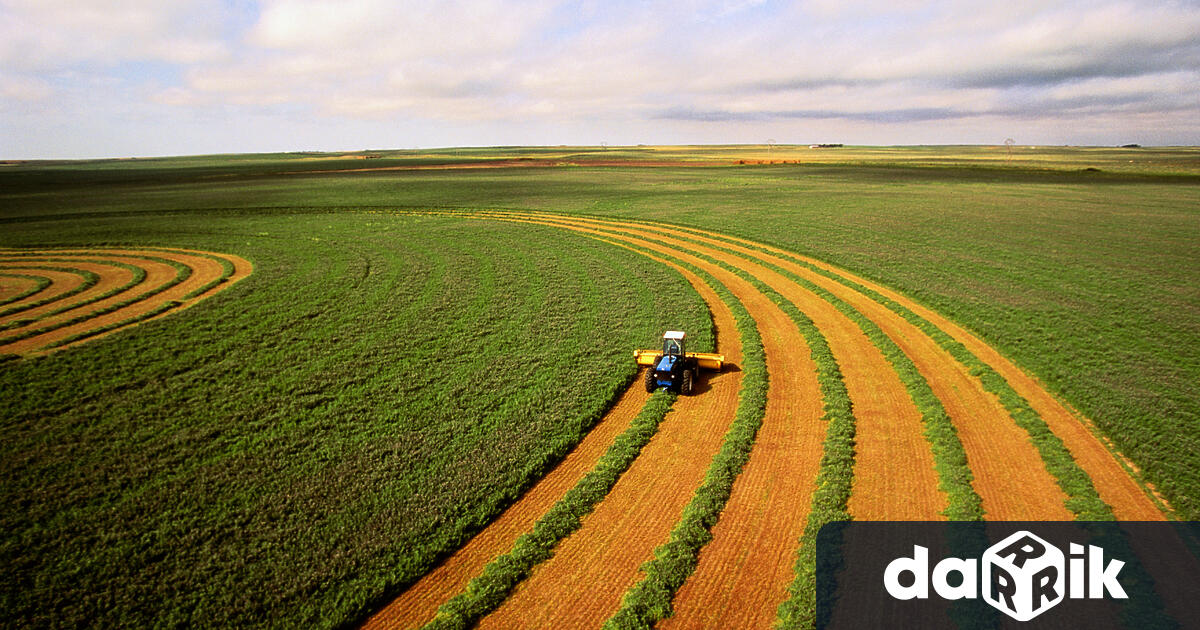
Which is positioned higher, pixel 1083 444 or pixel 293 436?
pixel 293 436

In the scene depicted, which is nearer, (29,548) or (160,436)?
(29,548)

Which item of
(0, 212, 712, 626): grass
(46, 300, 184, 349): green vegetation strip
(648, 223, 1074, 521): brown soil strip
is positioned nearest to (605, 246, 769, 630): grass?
(0, 212, 712, 626): grass

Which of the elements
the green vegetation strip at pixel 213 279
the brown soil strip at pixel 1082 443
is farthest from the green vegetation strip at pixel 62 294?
the brown soil strip at pixel 1082 443

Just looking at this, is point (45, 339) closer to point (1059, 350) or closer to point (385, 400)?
point (385, 400)

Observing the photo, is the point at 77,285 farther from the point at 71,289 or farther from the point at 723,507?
the point at 723,507

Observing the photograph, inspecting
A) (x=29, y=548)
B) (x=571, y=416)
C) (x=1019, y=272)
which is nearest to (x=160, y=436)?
(x=29, y=548)

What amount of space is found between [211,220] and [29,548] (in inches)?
2427

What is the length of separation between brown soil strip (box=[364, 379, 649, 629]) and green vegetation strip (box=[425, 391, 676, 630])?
0.82 ft

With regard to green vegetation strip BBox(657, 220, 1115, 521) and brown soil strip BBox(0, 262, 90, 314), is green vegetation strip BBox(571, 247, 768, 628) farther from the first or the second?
brown soil strip BBox(0, 262, 90, 314)

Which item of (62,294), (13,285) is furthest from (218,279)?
(13,285)

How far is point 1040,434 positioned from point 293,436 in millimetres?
22705

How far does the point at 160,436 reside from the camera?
53.5ft
